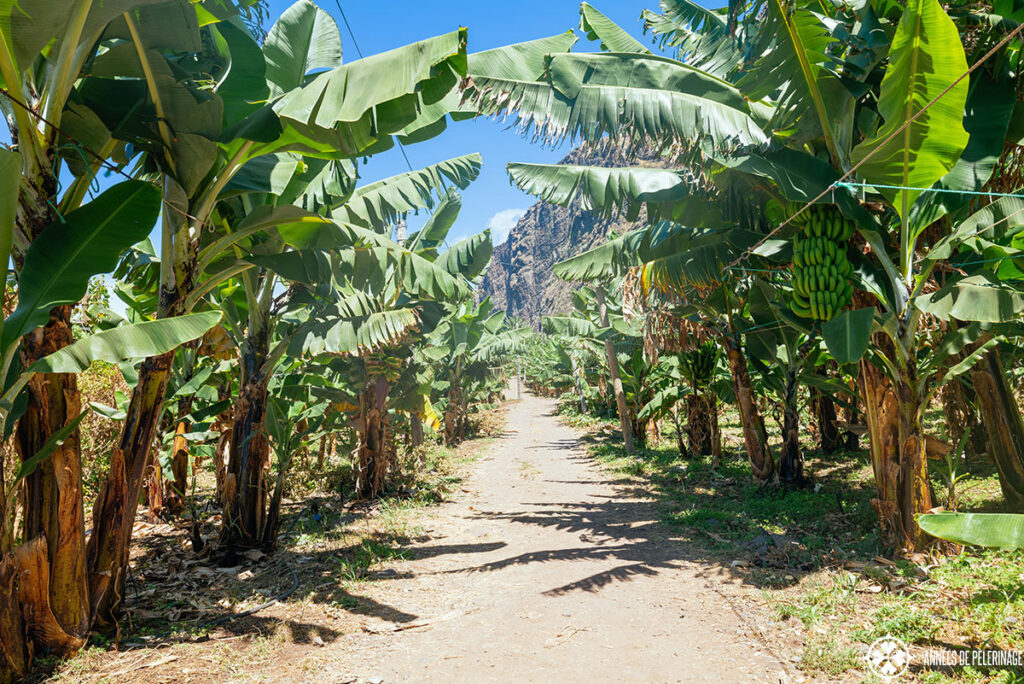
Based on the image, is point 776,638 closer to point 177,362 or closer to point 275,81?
point 275,81

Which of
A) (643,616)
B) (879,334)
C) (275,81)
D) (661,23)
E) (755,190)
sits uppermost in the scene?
(661,23)

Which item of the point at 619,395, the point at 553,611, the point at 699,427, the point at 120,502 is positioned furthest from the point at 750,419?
the point at 120,502

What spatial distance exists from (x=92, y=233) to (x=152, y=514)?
18.5ft

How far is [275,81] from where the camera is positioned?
15.2 ft

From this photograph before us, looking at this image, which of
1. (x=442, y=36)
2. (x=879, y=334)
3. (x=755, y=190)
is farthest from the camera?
(x=755, y=190)

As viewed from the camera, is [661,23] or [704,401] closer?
[661,23]

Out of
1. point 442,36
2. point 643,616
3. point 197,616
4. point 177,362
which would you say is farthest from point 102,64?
point 643,616

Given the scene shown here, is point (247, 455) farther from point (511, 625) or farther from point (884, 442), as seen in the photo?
point (884, 442)

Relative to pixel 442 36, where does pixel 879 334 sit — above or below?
below

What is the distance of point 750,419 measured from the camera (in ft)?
25.6

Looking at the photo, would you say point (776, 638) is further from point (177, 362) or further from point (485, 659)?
point (177, 362)

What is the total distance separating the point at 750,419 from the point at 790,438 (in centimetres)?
61

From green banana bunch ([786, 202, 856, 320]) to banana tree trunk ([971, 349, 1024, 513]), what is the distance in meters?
2.28

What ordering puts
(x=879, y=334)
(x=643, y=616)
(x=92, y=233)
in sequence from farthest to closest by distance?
(x=879, y=334) < (x=643, y=616) < (x=92, y=233)
